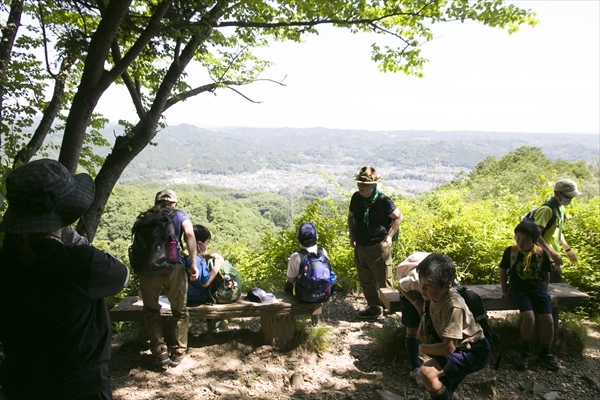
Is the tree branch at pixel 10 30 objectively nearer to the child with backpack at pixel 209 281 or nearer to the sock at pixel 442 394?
the child with backpack at pixel 209 281

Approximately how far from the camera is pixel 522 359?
12.0 ft

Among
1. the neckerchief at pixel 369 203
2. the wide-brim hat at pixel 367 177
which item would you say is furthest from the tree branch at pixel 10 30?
the neckerchief at pixel 369 203

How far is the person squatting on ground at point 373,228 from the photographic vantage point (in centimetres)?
455

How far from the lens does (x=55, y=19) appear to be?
5.68 m

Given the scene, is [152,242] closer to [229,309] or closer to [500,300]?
[229,309]

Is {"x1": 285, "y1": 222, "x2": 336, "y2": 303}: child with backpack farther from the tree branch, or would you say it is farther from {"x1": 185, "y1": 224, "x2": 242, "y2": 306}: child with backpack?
the tree branch

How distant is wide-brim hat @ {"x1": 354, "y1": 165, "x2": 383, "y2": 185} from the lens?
4488 mm

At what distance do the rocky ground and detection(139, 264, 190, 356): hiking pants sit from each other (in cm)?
22

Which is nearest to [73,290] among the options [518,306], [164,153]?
[518,306]

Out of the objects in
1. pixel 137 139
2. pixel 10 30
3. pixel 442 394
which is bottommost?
pixel 442 394

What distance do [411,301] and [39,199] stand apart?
2.53 meters

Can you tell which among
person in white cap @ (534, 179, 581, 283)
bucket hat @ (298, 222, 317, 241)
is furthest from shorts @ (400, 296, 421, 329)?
person in white cap @ (534, 179, 581, 283)

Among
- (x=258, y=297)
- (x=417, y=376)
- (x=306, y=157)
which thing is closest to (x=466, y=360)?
(x=417, y=376)

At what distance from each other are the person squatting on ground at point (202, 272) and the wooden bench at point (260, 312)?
12 cm
